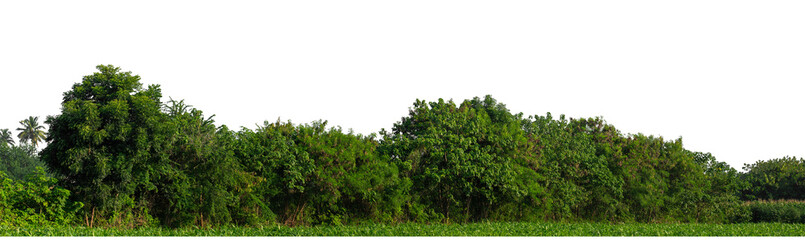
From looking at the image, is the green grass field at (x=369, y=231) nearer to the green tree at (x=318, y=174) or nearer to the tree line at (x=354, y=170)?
the tree line at (x=354, y=170)

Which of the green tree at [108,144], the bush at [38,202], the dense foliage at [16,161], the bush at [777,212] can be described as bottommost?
the bush at [777,212]

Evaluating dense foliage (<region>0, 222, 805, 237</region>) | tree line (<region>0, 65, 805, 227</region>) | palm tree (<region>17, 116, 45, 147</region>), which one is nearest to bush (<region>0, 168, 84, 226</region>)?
tree line (<region>0, 65, 805, 227</region>)

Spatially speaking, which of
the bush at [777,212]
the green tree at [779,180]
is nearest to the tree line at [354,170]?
the bush at [777,212]

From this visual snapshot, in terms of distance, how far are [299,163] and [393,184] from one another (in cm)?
445

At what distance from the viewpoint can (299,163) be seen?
2369 centimetres

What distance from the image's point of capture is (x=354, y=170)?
2502 cm

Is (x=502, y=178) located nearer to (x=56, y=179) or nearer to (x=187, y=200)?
(x=187, y=200)

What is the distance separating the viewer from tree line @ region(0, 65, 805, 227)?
61.8 feet

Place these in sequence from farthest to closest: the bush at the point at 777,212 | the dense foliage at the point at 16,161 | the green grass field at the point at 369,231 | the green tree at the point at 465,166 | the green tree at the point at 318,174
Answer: the dense foliage at the point at 16,161 → the bush at the point at 777,212 → the green tree at the point at 465,166 → the green tree at the point at 318,174 → the green grass field at the point at 369,231

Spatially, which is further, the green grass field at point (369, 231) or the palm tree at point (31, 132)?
the palm tree at point (31, 132)

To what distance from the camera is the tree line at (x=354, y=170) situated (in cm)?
1883

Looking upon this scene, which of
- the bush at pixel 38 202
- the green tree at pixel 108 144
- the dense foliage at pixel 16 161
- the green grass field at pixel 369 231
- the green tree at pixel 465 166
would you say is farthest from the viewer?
the dense foliage at pixel 16 161

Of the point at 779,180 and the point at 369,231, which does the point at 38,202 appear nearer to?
the point at 369,231

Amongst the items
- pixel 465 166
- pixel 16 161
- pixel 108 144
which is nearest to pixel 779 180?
pixel 465 166
